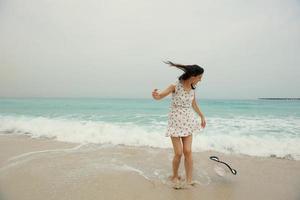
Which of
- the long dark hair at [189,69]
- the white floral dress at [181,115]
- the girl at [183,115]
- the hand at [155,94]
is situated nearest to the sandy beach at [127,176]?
the girl at [183,115]

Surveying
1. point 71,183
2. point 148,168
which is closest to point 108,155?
point 148,168

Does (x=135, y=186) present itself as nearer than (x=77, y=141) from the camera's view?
Yes

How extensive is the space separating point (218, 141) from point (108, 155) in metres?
2.56

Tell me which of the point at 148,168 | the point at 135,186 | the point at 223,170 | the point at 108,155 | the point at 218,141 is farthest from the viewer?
the point at 218,141

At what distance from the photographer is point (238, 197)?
2.41m

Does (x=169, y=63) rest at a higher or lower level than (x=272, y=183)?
higher

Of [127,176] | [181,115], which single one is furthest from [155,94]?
[127,176]

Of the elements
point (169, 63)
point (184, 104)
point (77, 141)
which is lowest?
point (77, 141)

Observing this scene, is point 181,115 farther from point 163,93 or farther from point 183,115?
point 163,93

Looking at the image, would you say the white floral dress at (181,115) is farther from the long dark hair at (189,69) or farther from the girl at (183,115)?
the long dark hair at (189,69)

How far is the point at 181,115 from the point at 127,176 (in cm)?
111

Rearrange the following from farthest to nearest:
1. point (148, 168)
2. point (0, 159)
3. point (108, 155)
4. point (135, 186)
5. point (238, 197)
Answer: point (108, 155), point (0, 159), point (148, 168), point (135, 186), point (238, 197)

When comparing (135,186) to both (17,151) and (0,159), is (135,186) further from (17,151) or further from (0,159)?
(17,151)

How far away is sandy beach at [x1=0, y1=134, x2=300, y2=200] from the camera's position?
2.45 meters
